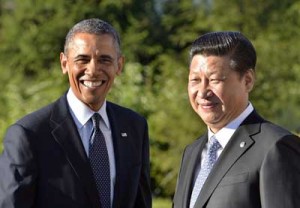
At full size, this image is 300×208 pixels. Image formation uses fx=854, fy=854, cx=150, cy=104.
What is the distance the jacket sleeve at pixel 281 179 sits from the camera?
135 inches

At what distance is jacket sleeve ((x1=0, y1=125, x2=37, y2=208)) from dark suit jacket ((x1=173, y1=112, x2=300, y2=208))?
0.81m

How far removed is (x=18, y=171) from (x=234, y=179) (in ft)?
3.76

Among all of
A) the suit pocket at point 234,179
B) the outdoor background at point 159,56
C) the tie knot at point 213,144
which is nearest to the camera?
the suit pocket at point 234,179

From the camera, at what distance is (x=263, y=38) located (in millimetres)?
12984

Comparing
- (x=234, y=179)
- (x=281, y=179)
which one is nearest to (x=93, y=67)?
(x=234, y=179)

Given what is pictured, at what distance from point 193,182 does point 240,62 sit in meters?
0.59

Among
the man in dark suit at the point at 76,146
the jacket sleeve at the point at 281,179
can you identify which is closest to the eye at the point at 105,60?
the man in dark suit at the point at 76,146

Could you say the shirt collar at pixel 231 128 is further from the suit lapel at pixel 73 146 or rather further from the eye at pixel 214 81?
the suit lapel at pixel 73 146

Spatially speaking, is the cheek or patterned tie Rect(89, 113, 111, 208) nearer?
the cheek

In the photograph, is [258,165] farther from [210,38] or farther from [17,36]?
[17,36]

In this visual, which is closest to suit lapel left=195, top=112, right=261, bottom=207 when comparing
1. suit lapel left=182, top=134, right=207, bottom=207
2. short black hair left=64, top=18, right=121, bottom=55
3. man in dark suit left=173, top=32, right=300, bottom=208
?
man in dark suit left=173, top=32, right=300, bottom=208

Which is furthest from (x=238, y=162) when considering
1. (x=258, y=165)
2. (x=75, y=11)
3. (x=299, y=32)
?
(x=75, y=11)

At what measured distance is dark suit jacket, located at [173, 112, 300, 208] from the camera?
11.2ft

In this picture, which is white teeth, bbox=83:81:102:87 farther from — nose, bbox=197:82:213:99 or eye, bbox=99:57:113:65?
nose, bbox=197:82:213:99
